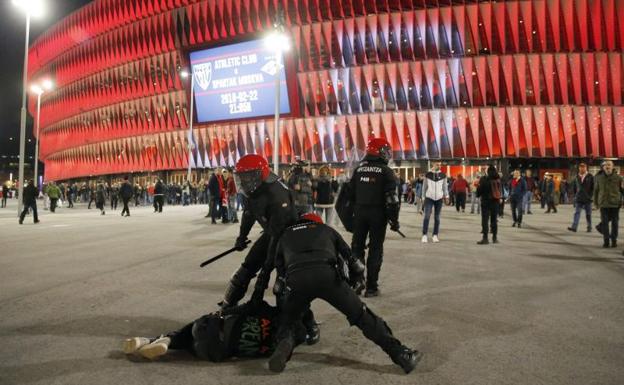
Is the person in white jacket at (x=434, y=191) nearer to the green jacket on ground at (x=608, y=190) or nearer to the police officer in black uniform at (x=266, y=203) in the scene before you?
the green jacket on ground at (x=608, y=190)

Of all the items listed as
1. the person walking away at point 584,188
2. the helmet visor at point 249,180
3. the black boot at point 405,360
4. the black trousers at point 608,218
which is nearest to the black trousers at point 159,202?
the person walking away at point 584,188

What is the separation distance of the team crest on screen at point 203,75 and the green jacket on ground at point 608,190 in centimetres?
4295

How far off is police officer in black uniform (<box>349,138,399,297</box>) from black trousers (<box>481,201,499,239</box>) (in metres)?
5.97

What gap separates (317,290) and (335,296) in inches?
5.2

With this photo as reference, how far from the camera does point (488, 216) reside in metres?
11.5

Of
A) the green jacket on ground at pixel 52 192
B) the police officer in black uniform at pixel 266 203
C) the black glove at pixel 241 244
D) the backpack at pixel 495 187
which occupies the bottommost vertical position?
the black glove at pixel 241 244

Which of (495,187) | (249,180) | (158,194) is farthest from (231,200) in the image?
(249,180)

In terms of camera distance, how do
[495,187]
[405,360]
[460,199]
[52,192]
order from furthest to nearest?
[52,192] → [460,199] → [495,187] → [405,360]

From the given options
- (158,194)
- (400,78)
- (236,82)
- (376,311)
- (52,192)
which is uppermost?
(236,82)

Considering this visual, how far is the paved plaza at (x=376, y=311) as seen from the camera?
3441 mm

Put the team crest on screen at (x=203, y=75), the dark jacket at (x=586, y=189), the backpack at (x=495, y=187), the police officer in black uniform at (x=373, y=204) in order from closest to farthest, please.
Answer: the police officer in black uniform at (x=373, y=204) → the backpack at (x=495, y=187) → the dark jacket at (x=586, y=189) → the team crest on screen at (x=203, y=75)

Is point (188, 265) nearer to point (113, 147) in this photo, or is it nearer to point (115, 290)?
point (115, 290)

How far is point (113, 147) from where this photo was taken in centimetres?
5984

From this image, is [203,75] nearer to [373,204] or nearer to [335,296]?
[373,204]
